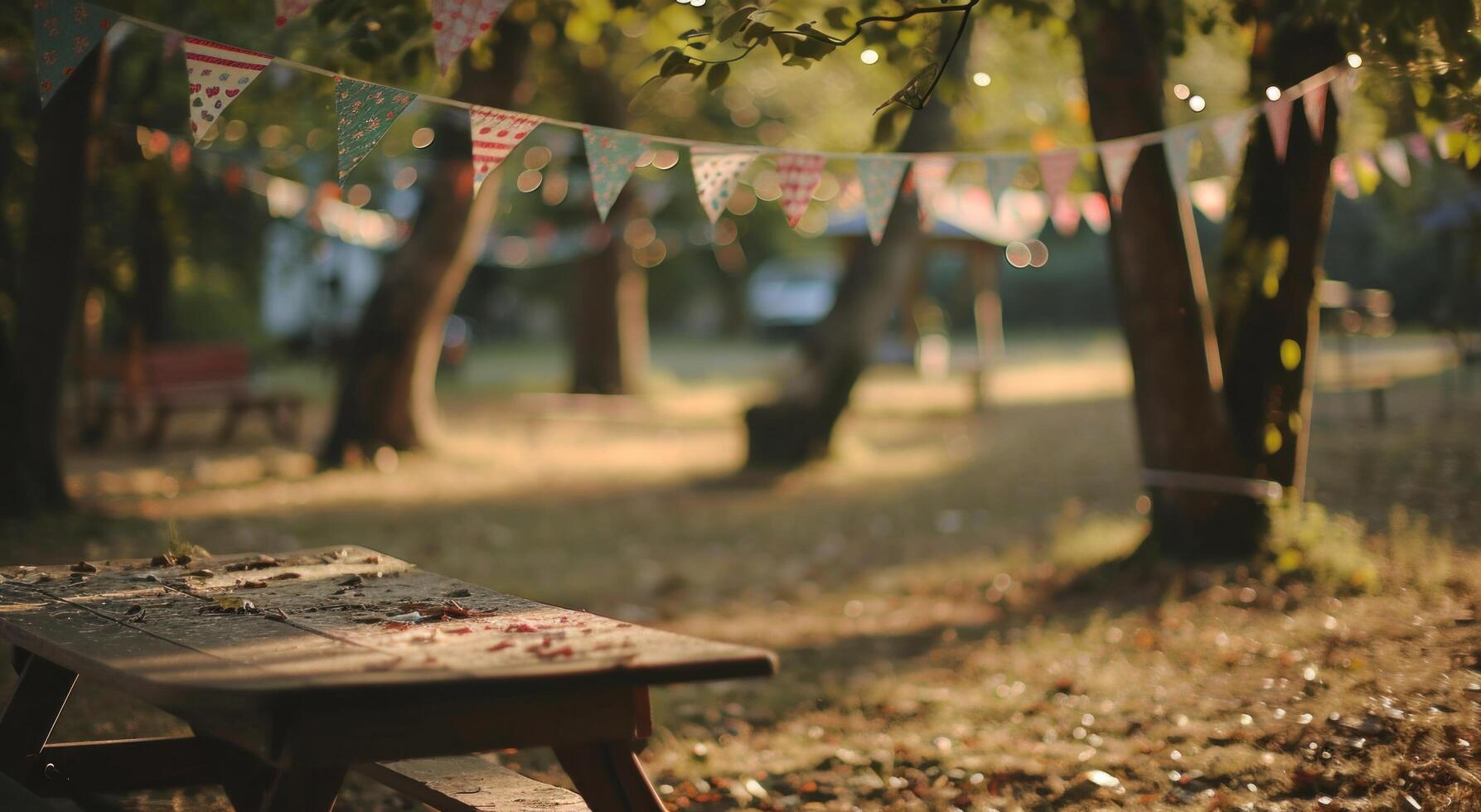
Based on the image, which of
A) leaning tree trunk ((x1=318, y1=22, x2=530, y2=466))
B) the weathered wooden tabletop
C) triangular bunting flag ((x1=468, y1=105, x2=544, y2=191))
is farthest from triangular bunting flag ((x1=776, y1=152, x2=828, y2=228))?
leaning tree trunk ((x1=318, y1=22, x2=530, y2=466))

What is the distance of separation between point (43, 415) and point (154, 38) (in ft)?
9.99

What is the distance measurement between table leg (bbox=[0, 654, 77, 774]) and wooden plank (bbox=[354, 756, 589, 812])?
84 centimetres

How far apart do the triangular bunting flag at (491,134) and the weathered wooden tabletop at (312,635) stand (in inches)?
60.1

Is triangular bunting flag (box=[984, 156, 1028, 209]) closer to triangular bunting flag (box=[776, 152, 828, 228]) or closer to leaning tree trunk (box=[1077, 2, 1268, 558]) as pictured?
leaning tree trunk (box=[1077, 2, 1268, 558])

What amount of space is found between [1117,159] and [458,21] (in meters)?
3.28

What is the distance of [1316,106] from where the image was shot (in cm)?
627

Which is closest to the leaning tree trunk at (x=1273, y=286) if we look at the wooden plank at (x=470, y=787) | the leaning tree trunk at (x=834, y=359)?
the wooden plank at (x=470, y=787)

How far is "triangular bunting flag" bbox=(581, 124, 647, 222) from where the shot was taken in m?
5.16

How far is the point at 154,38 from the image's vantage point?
32.7 feet

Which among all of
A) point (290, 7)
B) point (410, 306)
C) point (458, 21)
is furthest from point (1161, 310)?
point (410, 306)

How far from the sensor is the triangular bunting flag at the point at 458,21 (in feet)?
14.7

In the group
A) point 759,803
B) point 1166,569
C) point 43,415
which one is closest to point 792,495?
point 1166,569

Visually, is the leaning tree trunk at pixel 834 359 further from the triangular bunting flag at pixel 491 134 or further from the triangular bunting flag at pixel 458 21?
the triangular bunting flag at pixel 458 21

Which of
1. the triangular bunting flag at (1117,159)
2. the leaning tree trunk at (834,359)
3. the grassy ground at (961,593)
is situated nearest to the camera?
the grassy ground at (961,593)
